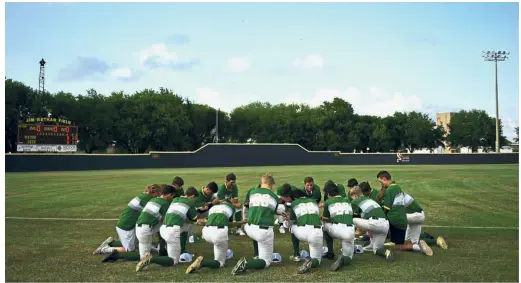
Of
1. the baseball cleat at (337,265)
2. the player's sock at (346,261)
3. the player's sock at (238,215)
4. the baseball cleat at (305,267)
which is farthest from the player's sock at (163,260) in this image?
the player's sock at (238,215)

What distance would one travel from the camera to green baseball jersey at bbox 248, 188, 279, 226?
9.77 meters

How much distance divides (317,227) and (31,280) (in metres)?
5.23

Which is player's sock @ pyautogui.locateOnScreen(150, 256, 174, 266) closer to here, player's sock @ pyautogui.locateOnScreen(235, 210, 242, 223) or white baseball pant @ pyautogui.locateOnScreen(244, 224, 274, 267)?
white baseball pant @ pyautogui.locateOnScreen(244, 224, 274, 267)

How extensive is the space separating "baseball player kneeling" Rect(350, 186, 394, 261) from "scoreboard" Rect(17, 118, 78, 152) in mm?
44320

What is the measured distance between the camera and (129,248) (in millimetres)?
11016

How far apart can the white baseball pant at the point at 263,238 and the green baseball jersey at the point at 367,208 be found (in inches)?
92.8

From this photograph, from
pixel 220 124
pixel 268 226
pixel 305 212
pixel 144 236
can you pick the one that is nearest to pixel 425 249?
pixel 305 212

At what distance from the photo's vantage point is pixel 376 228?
35.3 feet

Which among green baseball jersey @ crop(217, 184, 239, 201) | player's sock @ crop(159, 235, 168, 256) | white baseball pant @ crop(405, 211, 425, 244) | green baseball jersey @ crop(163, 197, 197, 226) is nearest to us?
green baseball jersey @ crop(163, 197, 197, 226)

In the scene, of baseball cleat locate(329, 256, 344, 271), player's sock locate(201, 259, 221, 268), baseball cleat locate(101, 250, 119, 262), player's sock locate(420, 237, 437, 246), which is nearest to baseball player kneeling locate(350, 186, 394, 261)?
baseball cleat locate(329, 256, 344, 271)

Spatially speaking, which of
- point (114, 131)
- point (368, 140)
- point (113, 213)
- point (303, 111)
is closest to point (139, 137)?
point (114, 131)

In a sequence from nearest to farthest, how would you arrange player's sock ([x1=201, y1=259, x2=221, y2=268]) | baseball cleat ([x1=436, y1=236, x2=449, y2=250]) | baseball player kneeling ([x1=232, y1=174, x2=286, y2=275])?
player's sock ([x1=201, y1=259, x2=221, y2=268]) → baseball player kneeling ([x1=232, y1=174, x2=286, y2=275]) → baseball cleat ([x1=436, y1=236, x2=449, y2=250])

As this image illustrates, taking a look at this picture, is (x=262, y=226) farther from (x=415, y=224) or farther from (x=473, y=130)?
(x=473, y=130)

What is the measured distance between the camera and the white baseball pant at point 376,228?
10.7 meters
